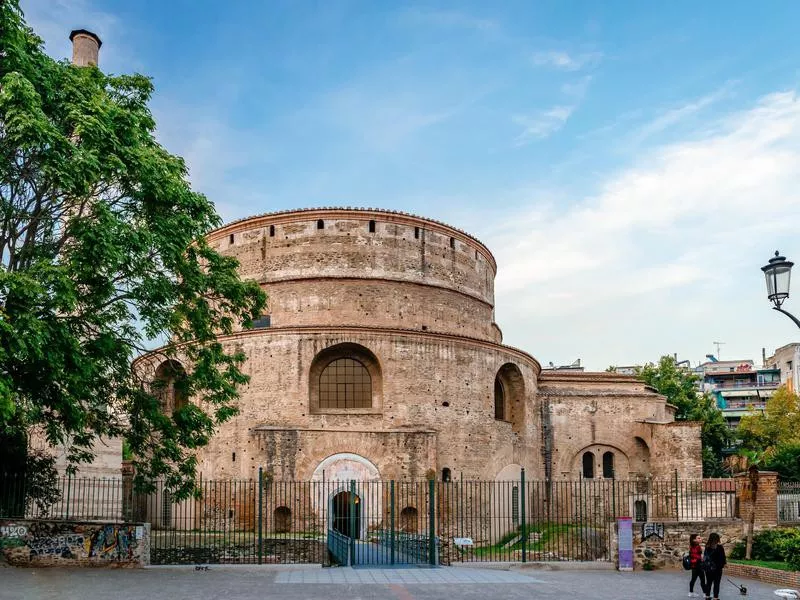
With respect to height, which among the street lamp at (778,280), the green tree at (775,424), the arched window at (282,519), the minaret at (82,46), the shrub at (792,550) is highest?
the minaret at (82,46)

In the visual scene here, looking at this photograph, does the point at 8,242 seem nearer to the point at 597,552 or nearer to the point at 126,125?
the point at 126,125

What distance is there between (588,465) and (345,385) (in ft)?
40.3

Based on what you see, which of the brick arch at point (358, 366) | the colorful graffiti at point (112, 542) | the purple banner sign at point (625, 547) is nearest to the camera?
the colorful graffiti at point (112, 542)

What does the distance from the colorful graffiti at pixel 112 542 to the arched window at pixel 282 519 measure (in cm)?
807

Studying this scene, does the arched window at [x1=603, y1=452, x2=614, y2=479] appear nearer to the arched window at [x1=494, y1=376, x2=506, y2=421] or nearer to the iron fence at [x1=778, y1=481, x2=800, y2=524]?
the arched window at [x1=494, y1=376, x2=506, y2=421]

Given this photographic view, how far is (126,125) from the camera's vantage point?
→ 13.8m

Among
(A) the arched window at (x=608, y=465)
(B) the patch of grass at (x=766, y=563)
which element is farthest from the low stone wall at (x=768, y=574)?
(A) the arched window at (x=608, y=465)

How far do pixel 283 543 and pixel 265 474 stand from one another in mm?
4116

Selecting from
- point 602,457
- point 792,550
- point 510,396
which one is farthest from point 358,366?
Result: point 792,550

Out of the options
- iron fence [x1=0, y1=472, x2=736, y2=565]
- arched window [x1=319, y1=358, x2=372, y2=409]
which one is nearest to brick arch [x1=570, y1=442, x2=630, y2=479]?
iron fence [x1=0, y1=472, x2=736, y2=565]

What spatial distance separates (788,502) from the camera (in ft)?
65.4

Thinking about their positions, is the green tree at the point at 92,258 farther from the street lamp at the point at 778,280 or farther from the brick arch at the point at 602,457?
the brick arch at the point at 602,457

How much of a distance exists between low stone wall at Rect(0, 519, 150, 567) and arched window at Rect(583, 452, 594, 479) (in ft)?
69.3

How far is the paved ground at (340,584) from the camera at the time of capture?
1159 cm
